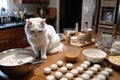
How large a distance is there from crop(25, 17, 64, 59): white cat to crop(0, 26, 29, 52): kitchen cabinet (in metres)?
1.36

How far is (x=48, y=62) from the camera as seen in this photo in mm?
1200

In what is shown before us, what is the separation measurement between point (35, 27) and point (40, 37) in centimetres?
11

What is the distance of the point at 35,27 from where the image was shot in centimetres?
108

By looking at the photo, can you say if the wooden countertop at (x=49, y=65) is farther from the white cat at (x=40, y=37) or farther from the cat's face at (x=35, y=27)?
the cat's face at (x=35, y=27)

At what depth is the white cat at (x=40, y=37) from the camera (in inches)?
42.8

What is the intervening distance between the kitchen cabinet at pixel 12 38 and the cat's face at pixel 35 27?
1.55 meters

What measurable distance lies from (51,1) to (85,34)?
2410 millimetres

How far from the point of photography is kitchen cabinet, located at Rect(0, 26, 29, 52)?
2.48 meters

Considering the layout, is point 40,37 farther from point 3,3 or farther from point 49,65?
point 3,3

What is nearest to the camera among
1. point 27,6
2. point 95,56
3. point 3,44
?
point 95,56

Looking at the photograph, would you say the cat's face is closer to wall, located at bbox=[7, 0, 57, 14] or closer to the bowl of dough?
the bowl of dough

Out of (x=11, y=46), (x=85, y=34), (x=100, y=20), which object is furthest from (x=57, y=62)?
(x=100, y=20)

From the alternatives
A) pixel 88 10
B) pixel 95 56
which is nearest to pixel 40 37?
pixel 95 56

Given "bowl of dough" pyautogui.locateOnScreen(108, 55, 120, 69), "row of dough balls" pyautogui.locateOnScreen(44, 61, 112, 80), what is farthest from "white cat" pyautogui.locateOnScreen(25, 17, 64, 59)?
"bowl of dough" pyautogui.locateOnScreen(108, 55, 120, 69)
